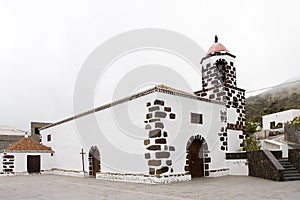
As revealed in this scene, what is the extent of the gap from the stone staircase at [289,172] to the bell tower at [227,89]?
2.95m

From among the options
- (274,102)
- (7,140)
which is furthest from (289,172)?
(274,102)

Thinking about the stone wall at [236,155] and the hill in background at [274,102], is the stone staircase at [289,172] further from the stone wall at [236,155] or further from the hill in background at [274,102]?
the hill in background at [274,102]

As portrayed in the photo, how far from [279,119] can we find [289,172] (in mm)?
21364


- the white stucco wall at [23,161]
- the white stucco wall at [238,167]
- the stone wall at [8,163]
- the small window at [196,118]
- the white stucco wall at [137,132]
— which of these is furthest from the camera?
the white stucco wall at [23,161]

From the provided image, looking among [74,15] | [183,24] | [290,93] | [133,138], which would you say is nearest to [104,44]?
[74,15]

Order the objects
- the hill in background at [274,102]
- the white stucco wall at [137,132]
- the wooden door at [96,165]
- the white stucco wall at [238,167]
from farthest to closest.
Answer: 1. the hill in background at [274,102]
2. the wooden door at [96,165]
3. the white stucco wall at [238,167]
4. the white stucco wall at [137,132]

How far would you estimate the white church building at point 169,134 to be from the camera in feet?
37.5

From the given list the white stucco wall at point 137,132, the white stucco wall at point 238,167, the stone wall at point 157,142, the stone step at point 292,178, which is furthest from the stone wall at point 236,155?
the stone wall at point 157,142

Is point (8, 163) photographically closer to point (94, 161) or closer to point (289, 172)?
point (94, 161)

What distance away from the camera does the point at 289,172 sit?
11.1 metres

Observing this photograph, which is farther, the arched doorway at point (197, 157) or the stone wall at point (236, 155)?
the stone wall at point (236, 155)

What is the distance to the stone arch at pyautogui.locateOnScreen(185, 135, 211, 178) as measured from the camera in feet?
42.6

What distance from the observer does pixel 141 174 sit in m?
11.6

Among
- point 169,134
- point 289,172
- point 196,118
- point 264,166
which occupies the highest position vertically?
point 196,118
